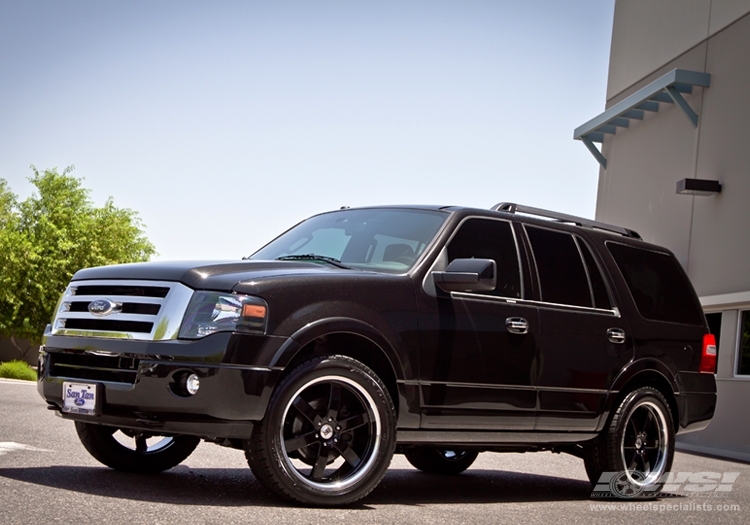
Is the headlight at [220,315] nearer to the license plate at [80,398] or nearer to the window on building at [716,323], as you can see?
the license plate at [80,398]

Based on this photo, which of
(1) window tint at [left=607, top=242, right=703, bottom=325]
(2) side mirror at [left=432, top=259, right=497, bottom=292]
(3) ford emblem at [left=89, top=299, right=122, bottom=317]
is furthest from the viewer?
(1) window tint at [left=607, top=242, right=703, bottom=325]

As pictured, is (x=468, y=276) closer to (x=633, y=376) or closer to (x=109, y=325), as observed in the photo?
(x=109, y=325)

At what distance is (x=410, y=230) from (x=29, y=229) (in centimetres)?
4543

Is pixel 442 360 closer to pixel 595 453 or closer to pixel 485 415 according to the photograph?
pixel 485 415

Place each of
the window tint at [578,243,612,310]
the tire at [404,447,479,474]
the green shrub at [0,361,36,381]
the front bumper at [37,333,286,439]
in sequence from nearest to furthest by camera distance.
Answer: the front bumper at [37,333,286,439], the window tint at [578,243,612,310], the tire at [404,447,479,474], the green shrub at [0,361,36,381]

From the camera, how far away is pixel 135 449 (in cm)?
728

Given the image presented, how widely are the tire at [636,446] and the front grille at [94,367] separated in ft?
13.0

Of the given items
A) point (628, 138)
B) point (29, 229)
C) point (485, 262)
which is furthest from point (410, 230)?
point (29, 229)

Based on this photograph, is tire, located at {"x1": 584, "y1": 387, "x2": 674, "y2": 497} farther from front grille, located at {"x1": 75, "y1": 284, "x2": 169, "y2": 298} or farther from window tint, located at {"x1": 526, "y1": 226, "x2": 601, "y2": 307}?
front grille, located at {"x1": 75, "y1": 284, "x2": 169, "y2": 298}

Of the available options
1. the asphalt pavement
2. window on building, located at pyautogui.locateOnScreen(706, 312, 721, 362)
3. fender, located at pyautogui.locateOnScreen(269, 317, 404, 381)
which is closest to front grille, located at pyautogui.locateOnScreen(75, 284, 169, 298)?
fender, located at pyautogui.locateOnScreen(269, 317, 404, 381)

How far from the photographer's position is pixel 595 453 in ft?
26.6

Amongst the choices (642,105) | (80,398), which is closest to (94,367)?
(80,398)

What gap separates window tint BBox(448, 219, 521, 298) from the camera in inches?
283

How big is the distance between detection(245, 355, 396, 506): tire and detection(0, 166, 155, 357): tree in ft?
134
